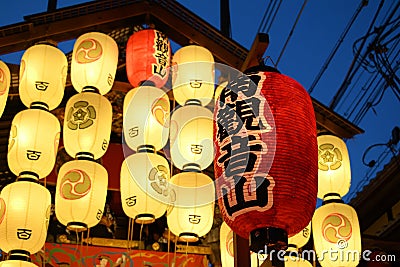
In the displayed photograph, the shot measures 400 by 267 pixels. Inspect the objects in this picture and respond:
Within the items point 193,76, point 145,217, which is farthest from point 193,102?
point 145,217

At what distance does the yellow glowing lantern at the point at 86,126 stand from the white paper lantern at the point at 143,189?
0.33 m

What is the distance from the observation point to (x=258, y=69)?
3979mm

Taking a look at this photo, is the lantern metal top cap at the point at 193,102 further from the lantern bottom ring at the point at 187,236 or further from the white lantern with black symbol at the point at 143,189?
the lantern bottom ring at the point at 187,236

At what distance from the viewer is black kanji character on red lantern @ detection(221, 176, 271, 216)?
3.36 metres

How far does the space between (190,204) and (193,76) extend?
137 cm

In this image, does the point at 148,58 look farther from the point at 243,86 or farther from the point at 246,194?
the point at 246,194

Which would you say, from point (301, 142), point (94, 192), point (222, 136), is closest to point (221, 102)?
point (222, 136)

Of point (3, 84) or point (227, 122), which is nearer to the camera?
point (227, 122)

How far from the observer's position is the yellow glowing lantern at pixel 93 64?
542 centimetres

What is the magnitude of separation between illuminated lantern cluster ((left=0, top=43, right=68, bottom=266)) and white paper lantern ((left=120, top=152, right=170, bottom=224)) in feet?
2.30

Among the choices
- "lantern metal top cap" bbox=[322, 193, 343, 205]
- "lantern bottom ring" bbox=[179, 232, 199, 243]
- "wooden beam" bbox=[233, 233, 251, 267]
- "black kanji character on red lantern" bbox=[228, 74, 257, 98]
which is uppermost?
"black kanji character on red lantern" bbox=[228, 74, 257, 98]

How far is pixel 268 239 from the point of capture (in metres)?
3.34

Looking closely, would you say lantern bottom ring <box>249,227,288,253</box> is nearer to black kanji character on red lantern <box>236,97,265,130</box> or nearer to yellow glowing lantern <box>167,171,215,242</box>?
black kanji character on red lantern <box>236,97,265,130</box>

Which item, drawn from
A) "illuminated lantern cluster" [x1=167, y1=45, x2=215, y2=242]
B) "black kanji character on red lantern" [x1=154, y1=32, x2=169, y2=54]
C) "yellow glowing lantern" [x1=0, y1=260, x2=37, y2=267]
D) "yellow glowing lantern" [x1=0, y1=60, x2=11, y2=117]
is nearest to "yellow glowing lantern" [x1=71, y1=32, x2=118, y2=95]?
"black kanji character on red lantern" [x1=154, y1=32, x2=169, y2=54]
